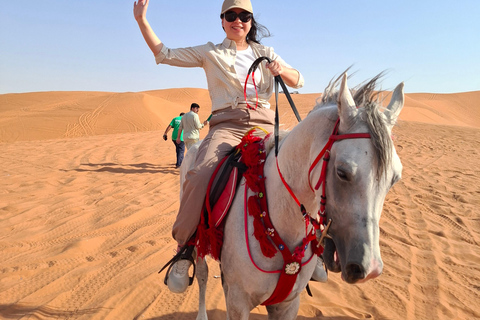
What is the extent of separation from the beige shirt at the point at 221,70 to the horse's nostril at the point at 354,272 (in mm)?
1818

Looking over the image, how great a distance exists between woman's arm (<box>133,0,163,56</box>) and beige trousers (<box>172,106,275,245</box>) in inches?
30.5

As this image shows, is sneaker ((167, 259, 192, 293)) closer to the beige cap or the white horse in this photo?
the white horse

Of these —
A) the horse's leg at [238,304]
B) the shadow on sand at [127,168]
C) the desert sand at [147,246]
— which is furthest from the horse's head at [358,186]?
the shadow on sand at [127,168]

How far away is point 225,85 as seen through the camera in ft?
9.83

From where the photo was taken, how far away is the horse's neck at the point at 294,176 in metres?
1.95

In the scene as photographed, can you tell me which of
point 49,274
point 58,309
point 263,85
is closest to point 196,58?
point 263,85

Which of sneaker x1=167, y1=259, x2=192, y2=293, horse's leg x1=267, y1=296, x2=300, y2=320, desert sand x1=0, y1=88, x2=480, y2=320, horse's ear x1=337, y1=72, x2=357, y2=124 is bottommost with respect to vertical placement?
desert sand x1=0, y1=88, x2=480, y2=320

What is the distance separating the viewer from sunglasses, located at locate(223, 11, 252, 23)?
294 cm

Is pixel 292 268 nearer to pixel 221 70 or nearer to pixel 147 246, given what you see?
pixel 221 70

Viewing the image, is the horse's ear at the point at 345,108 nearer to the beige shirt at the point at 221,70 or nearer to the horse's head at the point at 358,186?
the horse's head at the point at 358,186

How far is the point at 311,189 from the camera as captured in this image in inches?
77.9

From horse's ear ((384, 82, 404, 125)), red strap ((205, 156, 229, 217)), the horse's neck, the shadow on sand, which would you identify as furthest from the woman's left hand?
the shadow on sand

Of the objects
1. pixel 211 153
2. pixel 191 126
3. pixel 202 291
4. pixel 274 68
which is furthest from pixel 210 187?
pixel 191 126

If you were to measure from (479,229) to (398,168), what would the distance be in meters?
6.10
